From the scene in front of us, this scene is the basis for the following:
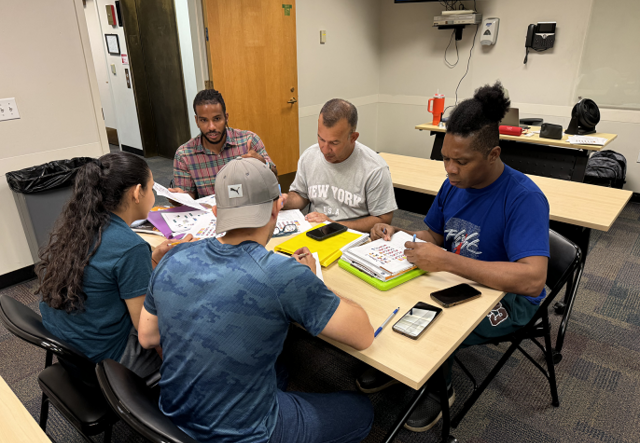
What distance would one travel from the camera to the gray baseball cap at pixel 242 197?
39.9 inches

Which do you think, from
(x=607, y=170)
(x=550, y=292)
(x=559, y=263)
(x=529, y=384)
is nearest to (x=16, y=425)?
(x=550, y=292)

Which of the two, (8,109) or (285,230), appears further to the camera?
(8,109)

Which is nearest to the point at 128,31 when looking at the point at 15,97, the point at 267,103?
the point at 267,103

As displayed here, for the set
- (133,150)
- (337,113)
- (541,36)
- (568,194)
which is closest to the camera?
(337,113)

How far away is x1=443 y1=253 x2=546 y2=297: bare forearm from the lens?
52.4 inches

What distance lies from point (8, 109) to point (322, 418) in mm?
2744

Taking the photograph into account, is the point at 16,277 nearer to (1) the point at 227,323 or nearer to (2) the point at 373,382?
(2) the point at 373,382

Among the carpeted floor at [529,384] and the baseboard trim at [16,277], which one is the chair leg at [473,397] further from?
the baseboard trim at [16,277]

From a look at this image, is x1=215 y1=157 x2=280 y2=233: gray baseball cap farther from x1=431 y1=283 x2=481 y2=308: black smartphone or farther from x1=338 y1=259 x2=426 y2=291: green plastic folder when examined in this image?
x1=431 y1=283 x2=481 y2=308: black smartphone

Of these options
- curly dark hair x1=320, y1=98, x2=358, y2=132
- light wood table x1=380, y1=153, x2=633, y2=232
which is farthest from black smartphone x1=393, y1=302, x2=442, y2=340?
light wood table x1=380, y1=153, x2=633, y2=232

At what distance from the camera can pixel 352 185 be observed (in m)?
2.11

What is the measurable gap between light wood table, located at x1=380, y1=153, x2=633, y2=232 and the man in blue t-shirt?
2.26 ft

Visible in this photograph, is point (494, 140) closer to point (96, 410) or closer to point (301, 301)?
point (301, 301)

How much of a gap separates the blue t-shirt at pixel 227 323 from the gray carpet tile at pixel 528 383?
89cm
